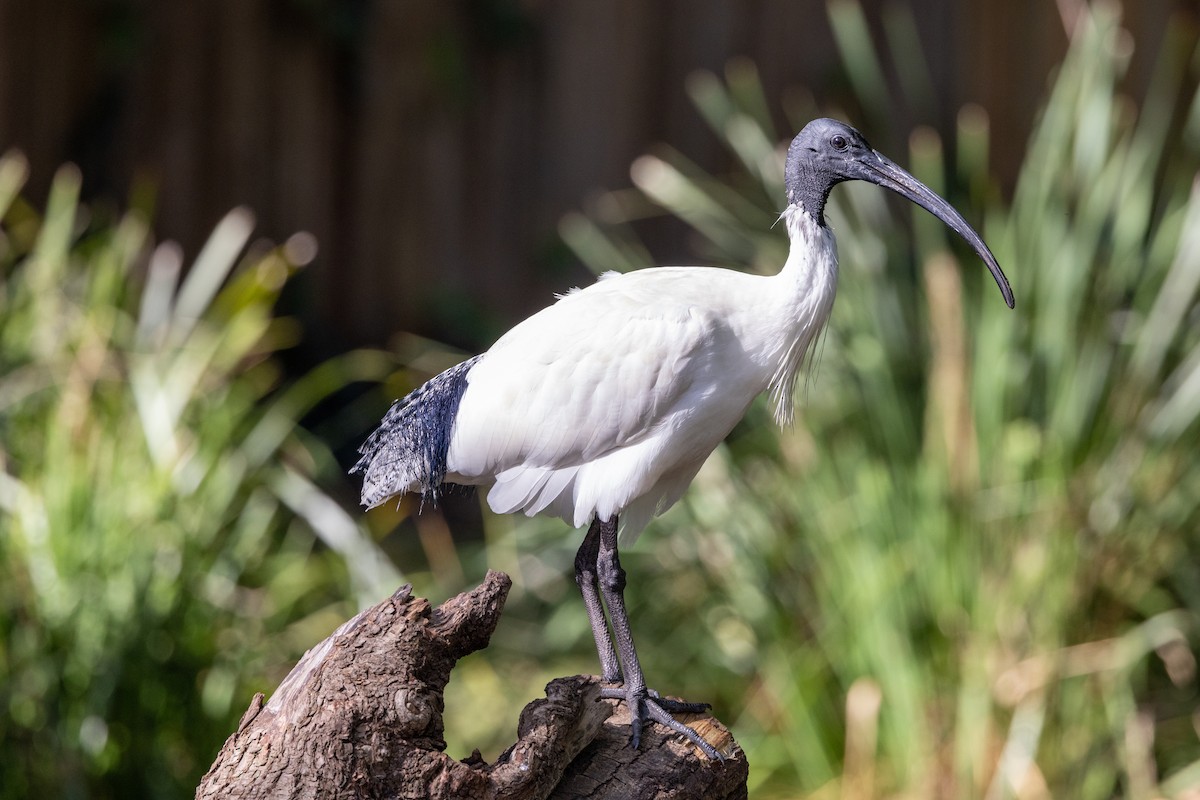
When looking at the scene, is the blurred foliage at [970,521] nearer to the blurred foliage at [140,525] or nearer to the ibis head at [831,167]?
the blurred foliage at [140,525]

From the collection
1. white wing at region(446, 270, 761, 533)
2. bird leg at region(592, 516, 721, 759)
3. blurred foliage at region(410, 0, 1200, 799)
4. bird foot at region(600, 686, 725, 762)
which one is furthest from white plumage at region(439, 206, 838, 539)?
blurred foliage at region(410, 0, 1200, 799)

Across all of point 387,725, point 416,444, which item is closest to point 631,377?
point 416,444

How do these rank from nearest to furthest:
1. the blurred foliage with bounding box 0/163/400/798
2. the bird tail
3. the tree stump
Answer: the tree stump → the bird tail → the blurred foliage with bounding box 0/163/400/798

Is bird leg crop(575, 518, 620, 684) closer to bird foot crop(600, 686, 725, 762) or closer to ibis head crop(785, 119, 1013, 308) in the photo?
bird foot crop(600, 686, 725, 762)

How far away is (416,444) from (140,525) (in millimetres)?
1638

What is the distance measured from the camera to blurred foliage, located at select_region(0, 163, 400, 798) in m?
4.02

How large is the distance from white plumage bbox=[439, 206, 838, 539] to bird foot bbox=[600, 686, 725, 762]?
353 mm

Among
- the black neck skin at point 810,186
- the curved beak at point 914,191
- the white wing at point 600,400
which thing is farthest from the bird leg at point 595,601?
the curved beak at point 914,191

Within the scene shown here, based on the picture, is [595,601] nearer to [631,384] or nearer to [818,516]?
[631,384]

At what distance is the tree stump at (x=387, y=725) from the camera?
2.19 m

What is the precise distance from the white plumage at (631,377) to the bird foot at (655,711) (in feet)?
1.16

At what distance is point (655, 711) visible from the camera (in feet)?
9.21

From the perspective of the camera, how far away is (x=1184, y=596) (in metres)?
4.48

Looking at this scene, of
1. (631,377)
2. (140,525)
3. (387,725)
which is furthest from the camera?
(140,525)
